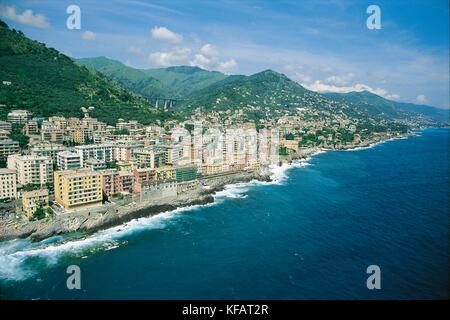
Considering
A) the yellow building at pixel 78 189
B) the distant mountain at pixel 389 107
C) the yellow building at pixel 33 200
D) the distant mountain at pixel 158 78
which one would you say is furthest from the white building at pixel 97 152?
the distant mountain at pixel 389 107

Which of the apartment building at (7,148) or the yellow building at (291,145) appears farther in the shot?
the yellow building at (291,145)

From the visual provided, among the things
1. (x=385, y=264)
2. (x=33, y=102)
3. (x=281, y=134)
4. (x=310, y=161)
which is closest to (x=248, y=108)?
(x=281, y=134)

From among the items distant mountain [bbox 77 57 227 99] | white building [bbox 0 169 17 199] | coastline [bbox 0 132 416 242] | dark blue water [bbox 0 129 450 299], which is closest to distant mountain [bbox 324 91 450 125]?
distant mountain [bbox 77 57 227 99]

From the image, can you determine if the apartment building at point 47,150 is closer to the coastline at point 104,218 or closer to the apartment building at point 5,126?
the apartment building at point 5,126

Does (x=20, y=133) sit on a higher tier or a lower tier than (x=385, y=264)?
higher

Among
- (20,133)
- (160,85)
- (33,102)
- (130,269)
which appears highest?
(160,85)

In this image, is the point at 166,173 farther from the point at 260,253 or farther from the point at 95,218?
the point at 260,253

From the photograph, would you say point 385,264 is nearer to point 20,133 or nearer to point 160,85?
point 20,133
